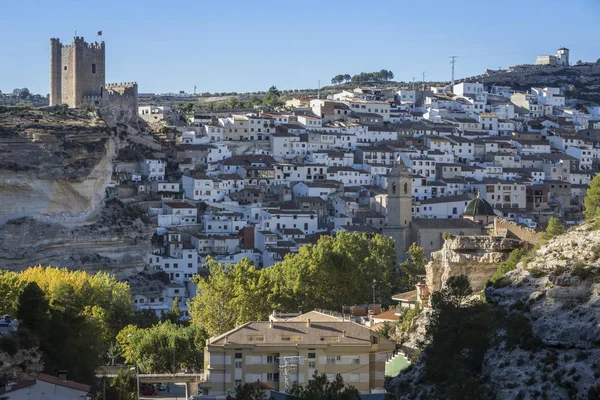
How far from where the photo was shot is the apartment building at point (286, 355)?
3462cm

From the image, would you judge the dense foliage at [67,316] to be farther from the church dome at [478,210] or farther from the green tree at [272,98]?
the green tree at [272,98]

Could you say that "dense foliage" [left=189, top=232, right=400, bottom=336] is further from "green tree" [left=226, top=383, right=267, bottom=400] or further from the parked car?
"green tree" [left=226, top=383, right=267, bottom=400]

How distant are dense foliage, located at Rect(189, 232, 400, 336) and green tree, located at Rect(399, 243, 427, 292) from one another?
586 millimetres

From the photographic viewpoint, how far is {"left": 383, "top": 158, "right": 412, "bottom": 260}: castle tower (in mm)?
71688

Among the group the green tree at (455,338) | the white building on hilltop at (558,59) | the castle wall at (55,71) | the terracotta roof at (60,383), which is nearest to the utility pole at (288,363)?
the green tree at (455,338)

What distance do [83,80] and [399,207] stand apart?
82.5 feet

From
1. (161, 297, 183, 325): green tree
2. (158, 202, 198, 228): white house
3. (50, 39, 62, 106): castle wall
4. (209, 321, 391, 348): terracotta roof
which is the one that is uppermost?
(50, 39, 62, 106): castle wall

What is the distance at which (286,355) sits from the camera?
3494 cm

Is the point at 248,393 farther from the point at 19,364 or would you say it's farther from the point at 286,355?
the point at 19,364

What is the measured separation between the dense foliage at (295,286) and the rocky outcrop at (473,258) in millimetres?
11118

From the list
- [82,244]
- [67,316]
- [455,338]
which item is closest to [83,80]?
[82,244]

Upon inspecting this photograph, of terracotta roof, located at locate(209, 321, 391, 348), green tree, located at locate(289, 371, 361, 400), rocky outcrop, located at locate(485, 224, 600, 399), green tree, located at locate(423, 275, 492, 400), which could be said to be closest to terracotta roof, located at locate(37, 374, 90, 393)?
terracotta roof, located at locate(209, 321, 391, 348)

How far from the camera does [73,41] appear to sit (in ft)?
290

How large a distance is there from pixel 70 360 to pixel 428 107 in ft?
222
